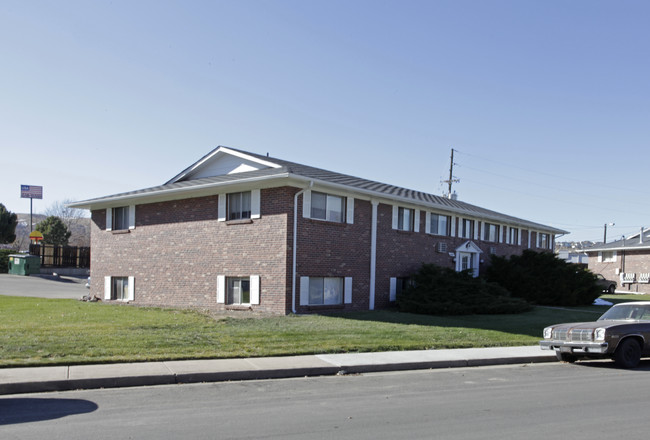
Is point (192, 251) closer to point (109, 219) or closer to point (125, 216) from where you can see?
point (125, 216)

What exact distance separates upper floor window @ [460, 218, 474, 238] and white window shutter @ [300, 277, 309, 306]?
36.0 feet

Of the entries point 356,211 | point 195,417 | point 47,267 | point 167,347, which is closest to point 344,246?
point 356,211

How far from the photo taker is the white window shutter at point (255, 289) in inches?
727

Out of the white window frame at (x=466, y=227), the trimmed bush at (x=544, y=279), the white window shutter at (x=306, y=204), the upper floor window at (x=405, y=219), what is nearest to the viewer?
the white window shutter at (x=306, y=204)

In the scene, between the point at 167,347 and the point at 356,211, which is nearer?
the point at 167,347

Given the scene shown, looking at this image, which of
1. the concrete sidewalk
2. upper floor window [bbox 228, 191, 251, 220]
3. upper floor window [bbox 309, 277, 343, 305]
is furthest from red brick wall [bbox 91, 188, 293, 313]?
the concrete sidewalk

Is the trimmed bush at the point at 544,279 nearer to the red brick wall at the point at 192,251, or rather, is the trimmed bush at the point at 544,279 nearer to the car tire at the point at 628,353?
the red brick wall at the point at 192,251

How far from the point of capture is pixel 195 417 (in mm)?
6887

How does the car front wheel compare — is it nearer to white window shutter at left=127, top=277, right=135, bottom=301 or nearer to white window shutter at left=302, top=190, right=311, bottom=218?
white window shutter at left=302, top=190, right=311, bottom=218

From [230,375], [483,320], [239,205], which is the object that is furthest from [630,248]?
A: [230,375]

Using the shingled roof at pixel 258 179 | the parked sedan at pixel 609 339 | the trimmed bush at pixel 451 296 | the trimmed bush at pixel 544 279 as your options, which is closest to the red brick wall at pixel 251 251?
the shingled roof at pixel 258 179

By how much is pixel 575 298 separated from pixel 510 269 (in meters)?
3.42

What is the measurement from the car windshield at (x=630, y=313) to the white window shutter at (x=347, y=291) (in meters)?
8.83

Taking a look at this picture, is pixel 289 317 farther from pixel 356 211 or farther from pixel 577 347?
pixel 577 347
